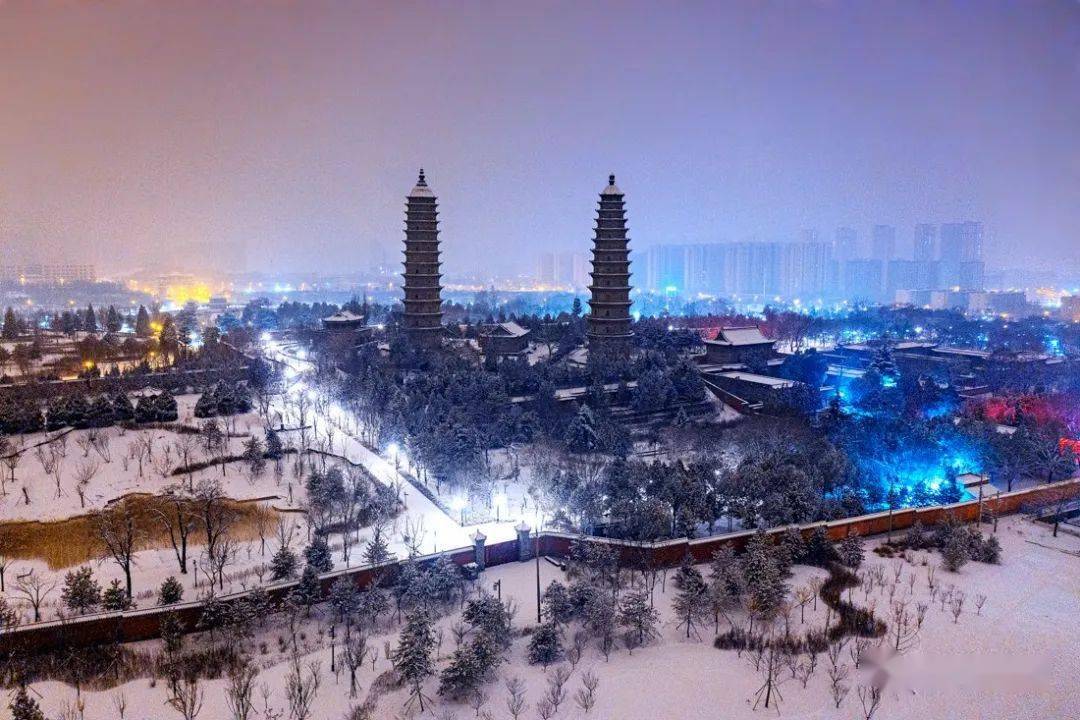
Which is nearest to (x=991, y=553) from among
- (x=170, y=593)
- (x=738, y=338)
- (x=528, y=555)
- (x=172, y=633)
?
(x=528, y=555)

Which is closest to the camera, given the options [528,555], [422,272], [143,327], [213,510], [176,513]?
[528,555]

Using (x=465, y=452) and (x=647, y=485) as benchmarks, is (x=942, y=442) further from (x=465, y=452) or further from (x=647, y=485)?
(x=465, y=452)

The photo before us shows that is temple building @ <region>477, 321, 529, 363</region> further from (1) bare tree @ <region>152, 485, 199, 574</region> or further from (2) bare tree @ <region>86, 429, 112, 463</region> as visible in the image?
(1) bare tree @ <region>152, 485, 199, 574</region>

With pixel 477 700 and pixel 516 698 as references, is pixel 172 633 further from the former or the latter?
pixel 516 698

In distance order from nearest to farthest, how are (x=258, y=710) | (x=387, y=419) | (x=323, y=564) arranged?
(x=258, y=710), (x=323, y=564), (x=387, y=419)

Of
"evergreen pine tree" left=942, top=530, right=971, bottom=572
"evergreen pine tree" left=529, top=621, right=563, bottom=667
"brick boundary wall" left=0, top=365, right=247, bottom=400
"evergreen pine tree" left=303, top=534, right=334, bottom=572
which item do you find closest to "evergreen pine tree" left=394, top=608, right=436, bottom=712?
"evergreen pine tree" left=529, top=621, right=563, bottom=667

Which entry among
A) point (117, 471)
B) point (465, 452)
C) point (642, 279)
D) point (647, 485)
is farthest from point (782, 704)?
point (642, 279)

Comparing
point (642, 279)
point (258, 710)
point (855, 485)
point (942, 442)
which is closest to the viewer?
point (258, 710)
